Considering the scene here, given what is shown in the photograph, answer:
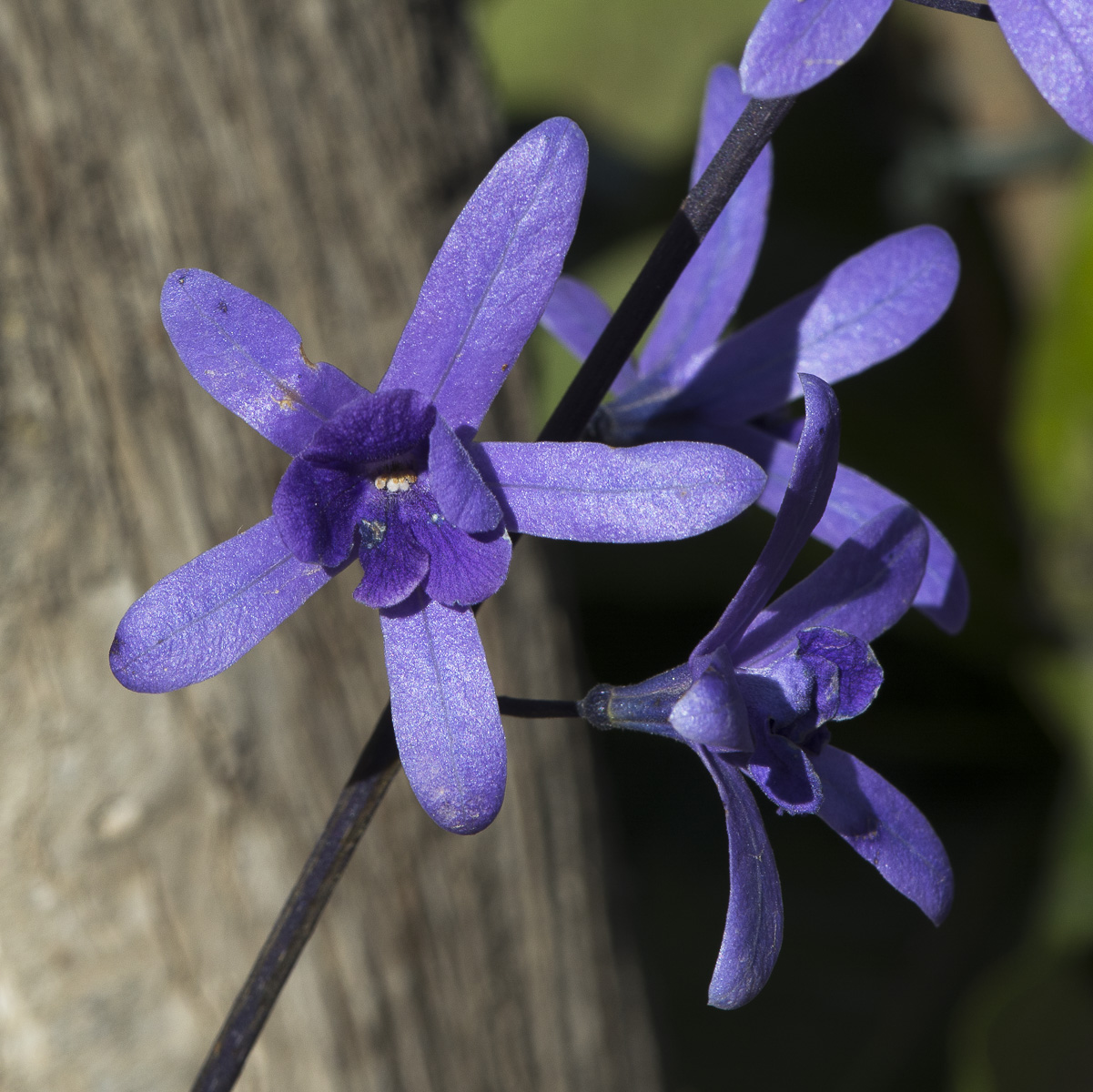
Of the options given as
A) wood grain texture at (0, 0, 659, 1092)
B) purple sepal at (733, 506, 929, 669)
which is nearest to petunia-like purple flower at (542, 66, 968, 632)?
purple sepal at (733, 506, 929, 669)

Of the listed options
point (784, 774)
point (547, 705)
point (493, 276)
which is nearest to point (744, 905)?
point (784, 774)

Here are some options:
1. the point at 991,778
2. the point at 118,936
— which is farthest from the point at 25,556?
the point at 991,778

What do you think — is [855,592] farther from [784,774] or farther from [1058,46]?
[1058,46]

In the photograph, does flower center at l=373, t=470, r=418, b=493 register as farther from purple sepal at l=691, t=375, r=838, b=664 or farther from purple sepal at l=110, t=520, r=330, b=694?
purple sepal at l=691, t=375, r=838, b=664

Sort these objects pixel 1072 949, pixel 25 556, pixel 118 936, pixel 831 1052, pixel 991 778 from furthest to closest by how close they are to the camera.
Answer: pixel 991 778 → pixel 831 1052 → pixel 1072 949 → pixel 118 936 → pixel 25 556

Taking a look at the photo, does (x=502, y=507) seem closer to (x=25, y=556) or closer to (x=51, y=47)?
(x=25, y=556)

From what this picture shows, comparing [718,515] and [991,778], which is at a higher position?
[718,515]

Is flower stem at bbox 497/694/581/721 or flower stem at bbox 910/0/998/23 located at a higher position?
flower stem at bbox 910/0/998/23
